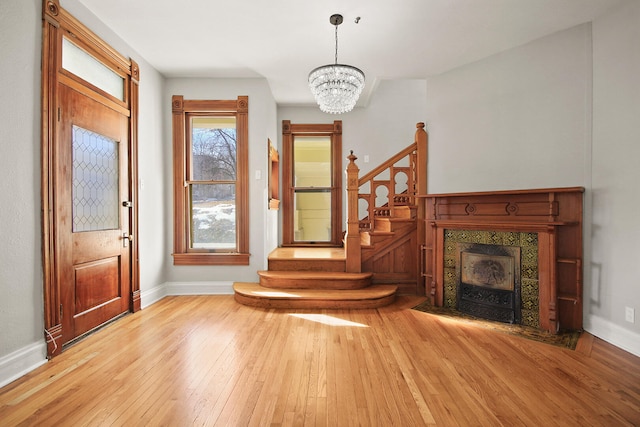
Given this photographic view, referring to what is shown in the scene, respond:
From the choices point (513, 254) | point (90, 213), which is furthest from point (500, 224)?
point (90, 213)

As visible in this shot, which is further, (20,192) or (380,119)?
(380,119)

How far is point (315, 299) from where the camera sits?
12.2ft

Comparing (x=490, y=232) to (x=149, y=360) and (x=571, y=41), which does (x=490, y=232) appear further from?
(x=149, y=360)

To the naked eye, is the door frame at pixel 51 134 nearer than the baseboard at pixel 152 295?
Yes

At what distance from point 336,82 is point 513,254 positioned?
249cm

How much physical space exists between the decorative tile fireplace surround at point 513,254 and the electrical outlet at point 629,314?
13.7 inches

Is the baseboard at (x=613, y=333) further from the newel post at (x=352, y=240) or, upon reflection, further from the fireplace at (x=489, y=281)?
the newel post at (x=352, y=240)

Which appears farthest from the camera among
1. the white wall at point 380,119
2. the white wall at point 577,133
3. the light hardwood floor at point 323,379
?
the white wall at point 380,119

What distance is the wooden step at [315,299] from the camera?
371cm

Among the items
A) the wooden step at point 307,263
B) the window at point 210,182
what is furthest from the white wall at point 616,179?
the window at point 210,182

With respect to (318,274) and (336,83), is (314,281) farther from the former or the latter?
(336,83)

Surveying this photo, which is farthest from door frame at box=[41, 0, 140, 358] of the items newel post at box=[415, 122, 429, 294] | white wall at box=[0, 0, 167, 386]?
newel post at box=[415, 122, 429, 294]

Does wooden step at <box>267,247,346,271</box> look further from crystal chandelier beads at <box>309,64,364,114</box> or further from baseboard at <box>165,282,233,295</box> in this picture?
crystal chandelier beads at <box>309,64,364,114</box>

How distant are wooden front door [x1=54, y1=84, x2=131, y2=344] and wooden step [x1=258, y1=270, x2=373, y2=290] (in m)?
1.62
